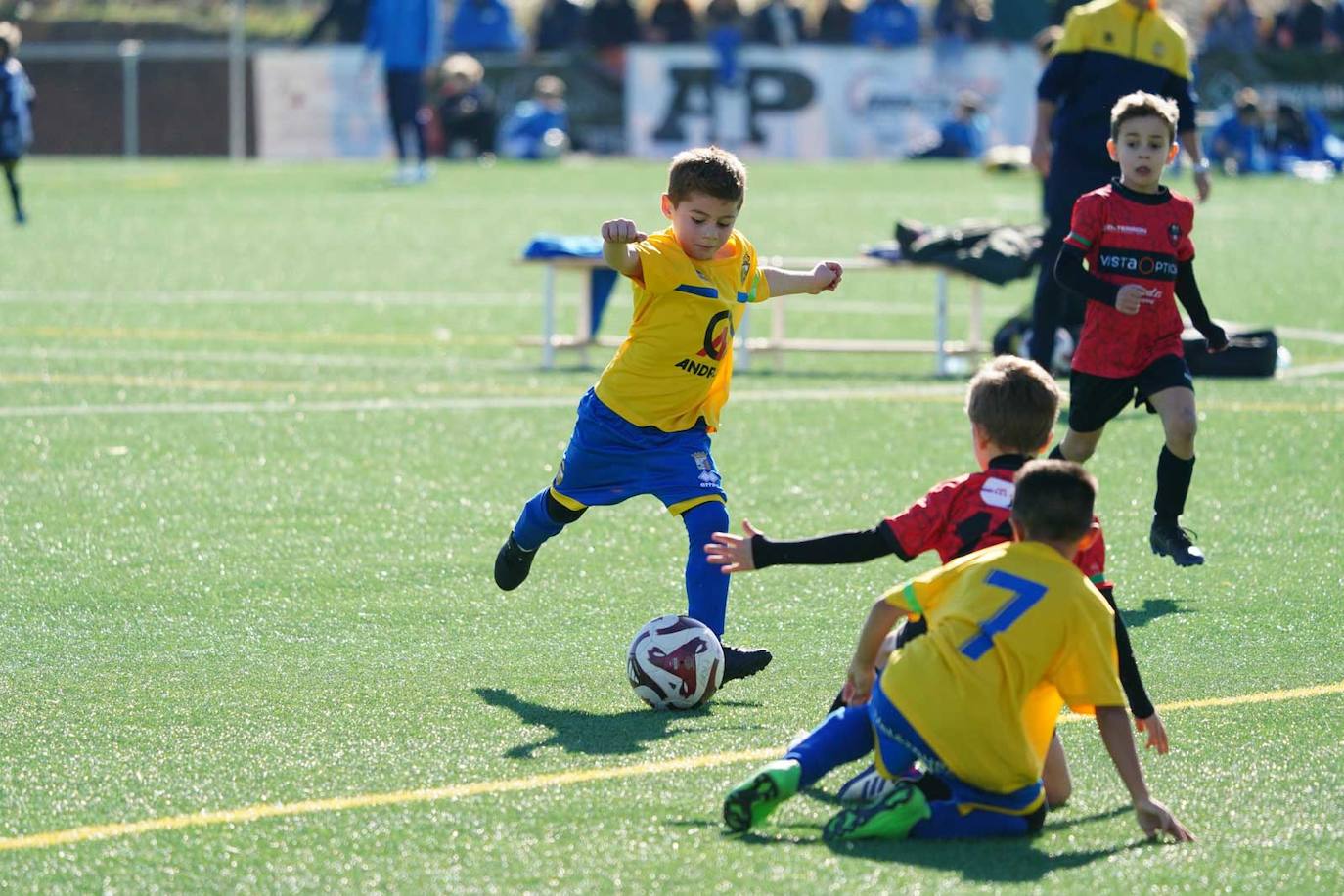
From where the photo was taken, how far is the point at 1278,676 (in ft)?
20.6

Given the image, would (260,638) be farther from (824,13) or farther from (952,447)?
(824,13)

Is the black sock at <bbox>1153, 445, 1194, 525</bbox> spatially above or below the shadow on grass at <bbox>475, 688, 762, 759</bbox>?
above

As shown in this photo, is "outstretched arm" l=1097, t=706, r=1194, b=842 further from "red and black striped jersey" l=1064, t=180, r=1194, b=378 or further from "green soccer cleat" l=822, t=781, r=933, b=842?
"red and black striped jersey" l=1064, t=180, r=1194, b=378

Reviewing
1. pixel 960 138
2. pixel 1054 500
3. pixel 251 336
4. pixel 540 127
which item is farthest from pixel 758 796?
pixel 960 138

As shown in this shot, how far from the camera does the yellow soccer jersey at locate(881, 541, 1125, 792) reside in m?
4.68

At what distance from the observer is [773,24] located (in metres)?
33.6

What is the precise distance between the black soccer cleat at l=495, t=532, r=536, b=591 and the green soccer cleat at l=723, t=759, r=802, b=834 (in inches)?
93.3

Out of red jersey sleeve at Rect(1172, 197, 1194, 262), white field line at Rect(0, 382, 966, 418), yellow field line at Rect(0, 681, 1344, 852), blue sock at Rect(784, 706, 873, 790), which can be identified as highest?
red jersey sleeve at Rect(1172, 197, 1194, 262)

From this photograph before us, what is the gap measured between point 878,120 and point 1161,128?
85.8ft

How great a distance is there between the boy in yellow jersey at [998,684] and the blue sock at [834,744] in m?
0.05

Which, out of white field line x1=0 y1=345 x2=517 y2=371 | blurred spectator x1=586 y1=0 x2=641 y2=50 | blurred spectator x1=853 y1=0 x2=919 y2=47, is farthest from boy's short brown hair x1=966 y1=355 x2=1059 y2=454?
blurred spectator x1=853 y1=0 x2=919 y2=47

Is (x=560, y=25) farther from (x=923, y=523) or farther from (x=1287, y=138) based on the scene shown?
(x=923, y=523)

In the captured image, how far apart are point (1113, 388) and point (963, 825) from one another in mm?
3258

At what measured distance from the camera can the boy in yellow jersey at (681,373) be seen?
6.30 meters
